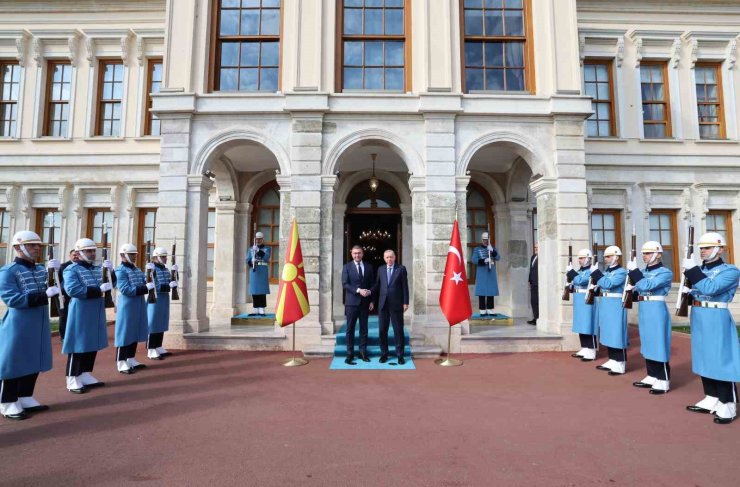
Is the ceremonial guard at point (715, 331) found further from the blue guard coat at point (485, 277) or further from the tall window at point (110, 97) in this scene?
the tall window at point (110, 97)

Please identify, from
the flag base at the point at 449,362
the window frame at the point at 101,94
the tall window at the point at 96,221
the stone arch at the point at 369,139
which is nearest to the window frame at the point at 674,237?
the stone arch at the point at 369,139

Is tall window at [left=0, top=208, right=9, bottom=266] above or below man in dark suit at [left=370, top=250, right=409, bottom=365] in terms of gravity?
above

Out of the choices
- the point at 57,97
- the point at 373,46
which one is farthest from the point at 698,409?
the point at 57,97

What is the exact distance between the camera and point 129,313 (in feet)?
22.2

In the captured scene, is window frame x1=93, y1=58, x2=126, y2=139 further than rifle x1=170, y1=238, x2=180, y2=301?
Yes

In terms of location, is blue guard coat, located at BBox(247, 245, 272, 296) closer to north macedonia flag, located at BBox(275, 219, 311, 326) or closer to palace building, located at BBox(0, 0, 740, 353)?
palace building, located at BBox(0, 0, 740, 353)

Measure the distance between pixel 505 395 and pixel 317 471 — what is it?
9.90 ft

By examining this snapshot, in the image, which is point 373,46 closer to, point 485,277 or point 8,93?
point 485,277

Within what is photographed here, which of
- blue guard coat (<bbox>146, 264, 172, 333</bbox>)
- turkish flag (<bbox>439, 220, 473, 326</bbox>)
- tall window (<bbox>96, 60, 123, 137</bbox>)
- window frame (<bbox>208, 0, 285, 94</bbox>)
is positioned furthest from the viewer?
tall window (<bbox>96, 60, 123, 137</bbox>)

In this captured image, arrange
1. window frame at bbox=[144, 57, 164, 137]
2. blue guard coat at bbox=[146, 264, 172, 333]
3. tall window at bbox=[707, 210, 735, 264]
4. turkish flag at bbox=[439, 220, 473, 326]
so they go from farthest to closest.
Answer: window frame at bbox=[144, 57, 164, 137] < tall window at bbox=[707, 210, 735, 264] < blue guard coat at bbox=[146, 264, 172, 333] < turkish flag at bbox=[439, 220, 473, 326]

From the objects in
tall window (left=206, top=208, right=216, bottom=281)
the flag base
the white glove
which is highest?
tall window (left=206, top=208, right=216, bottom=281)

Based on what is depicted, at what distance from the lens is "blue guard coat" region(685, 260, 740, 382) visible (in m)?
4.63

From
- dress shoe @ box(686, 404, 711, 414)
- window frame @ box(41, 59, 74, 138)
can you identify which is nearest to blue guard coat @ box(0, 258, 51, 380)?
dress shoe @ box(686, 404, 711, 414)

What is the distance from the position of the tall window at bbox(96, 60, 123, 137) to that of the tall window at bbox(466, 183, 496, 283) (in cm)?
1053
